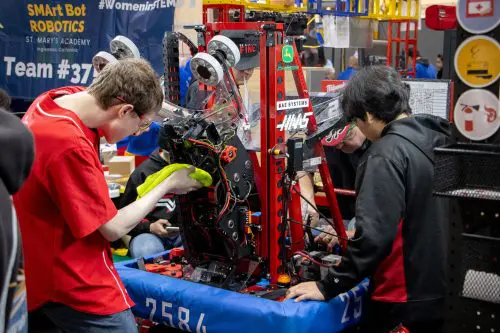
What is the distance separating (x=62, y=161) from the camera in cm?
204

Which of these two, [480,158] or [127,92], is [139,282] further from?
[480,158]

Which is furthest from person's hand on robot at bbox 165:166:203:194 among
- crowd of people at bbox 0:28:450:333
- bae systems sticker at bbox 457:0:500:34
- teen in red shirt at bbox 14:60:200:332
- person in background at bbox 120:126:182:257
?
bae systems sticker at bbox 457:0:500:34

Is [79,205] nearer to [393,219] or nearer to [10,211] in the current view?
[10,211]

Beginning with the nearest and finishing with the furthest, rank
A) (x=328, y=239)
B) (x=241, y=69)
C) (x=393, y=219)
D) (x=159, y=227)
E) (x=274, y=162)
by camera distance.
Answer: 1. (x=393, y=219)
2. (x=274, y=162)
3. (x=241, y=69)
4. (x=328, y=239)
5. (x=159, y=227)

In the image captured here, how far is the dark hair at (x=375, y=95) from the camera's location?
2.62 metres

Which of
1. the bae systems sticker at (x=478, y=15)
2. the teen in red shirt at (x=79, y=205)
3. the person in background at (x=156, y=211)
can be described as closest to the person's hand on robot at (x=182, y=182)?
the teen in red shirt at (x=79, y=205)

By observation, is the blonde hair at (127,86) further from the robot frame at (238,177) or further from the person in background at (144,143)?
the person in background at (144,143)

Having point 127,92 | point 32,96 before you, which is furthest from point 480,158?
point 32,96

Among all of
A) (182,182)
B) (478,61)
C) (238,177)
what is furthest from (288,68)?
(478,61)

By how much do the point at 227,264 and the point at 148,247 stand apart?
1.22 metres

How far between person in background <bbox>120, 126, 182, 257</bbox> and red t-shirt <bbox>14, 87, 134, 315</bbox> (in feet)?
4.94

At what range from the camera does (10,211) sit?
48.1 inches

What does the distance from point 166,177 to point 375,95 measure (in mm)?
895

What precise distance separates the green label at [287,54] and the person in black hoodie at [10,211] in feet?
5.14
